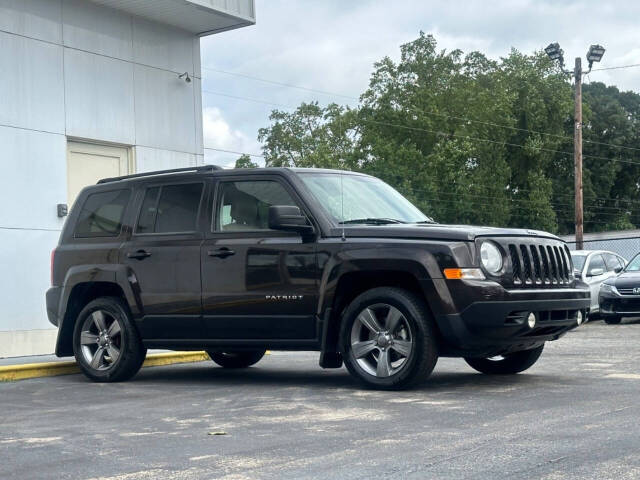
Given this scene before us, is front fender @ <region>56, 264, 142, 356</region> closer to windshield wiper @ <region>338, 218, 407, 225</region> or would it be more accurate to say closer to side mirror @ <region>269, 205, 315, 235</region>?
side mirror @ <region>269, 205, 315, 235</region>

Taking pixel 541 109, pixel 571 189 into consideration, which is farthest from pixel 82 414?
pixel 571 189

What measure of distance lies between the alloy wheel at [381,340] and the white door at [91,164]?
7.84m

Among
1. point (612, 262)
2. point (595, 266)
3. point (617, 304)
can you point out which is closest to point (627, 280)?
point (617, 304)

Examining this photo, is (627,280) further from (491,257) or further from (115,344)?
(115,344)

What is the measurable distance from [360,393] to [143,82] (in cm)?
940

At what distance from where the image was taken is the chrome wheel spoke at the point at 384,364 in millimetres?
8375

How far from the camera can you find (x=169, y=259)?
9.62 metres

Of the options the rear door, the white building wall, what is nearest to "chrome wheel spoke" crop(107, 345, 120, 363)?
the rear door

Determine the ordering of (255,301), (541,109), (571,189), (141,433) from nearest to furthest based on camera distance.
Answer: (141,433) → (255,301) → (541,109) → (571,189)

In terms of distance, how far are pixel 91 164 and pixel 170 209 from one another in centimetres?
617

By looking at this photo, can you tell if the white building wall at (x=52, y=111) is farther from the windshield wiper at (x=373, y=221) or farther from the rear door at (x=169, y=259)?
the windshield wiper at (x=373, y=221)

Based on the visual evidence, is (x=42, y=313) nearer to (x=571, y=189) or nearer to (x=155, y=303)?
(x=155, y=303)

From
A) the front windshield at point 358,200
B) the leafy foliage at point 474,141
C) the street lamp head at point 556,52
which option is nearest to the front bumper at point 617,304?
the front windshield at point 358,200

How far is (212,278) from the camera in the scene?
9.32 meters
